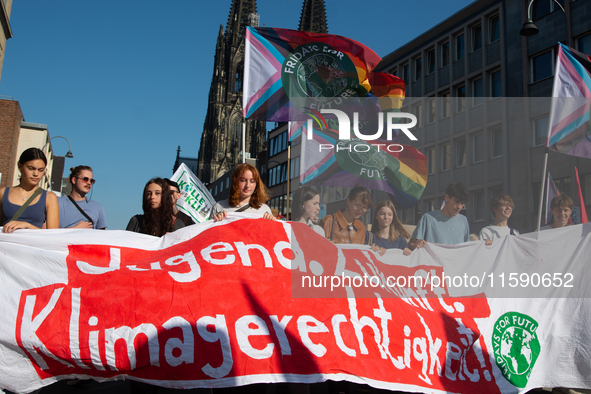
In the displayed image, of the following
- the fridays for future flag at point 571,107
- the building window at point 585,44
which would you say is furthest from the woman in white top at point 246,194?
the building window at point 585,44

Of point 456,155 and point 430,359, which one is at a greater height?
point 456,155

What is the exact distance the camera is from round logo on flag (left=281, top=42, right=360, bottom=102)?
6602mm

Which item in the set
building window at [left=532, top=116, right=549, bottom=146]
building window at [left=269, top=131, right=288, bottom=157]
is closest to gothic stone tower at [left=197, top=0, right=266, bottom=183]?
building window at [left=269, top=131, right=288, bottom=157]

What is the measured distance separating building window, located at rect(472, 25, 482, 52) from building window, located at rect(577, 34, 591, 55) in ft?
21.3

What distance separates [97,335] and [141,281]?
Result: 1.54 feet

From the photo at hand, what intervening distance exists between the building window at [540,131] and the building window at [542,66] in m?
21.7

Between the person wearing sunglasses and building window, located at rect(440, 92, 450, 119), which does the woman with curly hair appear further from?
building window, located at rect(440, 92, 450, 119)

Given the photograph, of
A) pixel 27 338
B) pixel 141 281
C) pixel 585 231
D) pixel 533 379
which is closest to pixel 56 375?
pixel 27 338

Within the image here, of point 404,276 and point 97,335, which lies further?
point 404,276

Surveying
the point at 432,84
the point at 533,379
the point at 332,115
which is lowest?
the point at 533,379

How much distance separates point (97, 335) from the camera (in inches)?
138

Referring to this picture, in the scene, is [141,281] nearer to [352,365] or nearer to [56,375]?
A: [56,375]

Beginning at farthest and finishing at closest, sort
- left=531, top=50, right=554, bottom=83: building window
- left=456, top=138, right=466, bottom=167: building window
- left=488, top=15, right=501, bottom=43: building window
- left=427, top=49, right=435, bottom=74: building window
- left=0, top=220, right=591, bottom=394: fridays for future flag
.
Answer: left=427, top=49, right=435, bottom=74: building window < left=488, top=15, right=501, bottom=43: building window < left=531, top=50, right=554, bottom=83: building window < left=456, top=138, right=466, bottom=167: building window < left=0, top=220, right=591, bottom=394: fridays for future flag

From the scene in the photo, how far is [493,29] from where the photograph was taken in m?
28.6
